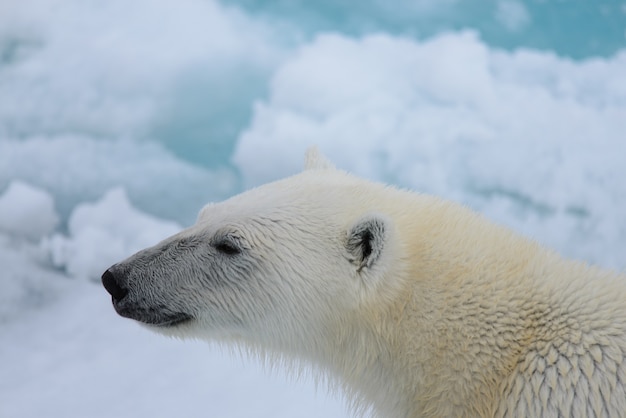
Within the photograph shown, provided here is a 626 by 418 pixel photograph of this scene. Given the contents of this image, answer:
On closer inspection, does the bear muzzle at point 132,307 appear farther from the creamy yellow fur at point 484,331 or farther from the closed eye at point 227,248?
the creamy yellow fur at point 484,331

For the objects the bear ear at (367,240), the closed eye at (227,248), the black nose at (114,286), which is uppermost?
the bear ear at (367,240)

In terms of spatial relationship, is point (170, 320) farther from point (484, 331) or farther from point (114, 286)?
point (484, 331)

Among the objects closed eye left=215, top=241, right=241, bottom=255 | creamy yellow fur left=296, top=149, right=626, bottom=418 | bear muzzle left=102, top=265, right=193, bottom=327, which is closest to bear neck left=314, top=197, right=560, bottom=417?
creamy yellow fur left=296, top=149, right=626, bottom=418

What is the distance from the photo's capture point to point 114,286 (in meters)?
2.69

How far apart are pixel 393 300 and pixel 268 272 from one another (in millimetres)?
483

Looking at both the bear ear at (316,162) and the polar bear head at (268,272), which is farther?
the bear ear at (316,162)

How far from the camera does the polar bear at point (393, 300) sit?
2.33m

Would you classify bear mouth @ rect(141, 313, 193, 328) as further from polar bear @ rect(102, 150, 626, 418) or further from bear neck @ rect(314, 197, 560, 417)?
bear neck @ rect(314, 197, 560, 417)

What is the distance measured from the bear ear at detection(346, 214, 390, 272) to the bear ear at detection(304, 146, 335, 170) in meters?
0.67

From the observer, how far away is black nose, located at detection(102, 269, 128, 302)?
2682mm

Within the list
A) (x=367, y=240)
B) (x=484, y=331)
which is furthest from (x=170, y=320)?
(x=484, y=331)

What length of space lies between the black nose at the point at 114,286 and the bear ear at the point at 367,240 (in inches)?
35.2

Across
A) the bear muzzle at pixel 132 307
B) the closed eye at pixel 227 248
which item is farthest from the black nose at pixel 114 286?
the closed eye at pixel 227 248

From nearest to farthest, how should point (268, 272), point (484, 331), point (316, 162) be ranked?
point (484, 331) < point (268, 272) < point (316, 162)
